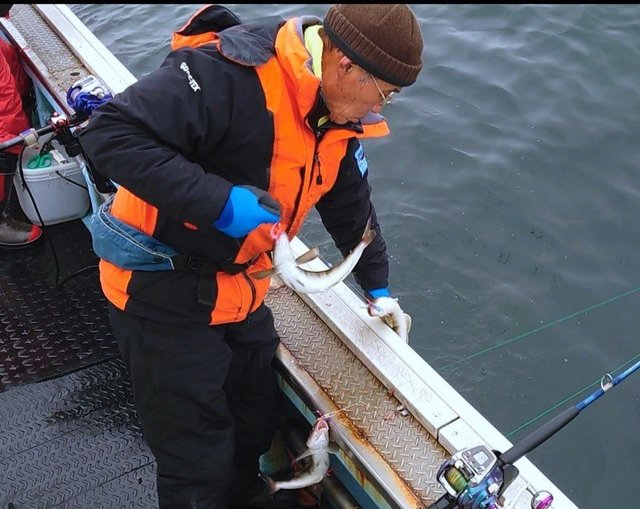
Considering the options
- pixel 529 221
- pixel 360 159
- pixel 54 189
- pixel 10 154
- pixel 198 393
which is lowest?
pixel 529 221

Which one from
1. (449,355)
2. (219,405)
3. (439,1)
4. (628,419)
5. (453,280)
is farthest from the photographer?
(453,280)

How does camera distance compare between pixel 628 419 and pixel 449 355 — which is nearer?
pixel 628 419

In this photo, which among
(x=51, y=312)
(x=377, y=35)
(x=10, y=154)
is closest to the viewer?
(x=377, y=35)

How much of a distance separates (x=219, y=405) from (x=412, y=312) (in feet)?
8.28

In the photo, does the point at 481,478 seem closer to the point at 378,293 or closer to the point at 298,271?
the point at 298,271

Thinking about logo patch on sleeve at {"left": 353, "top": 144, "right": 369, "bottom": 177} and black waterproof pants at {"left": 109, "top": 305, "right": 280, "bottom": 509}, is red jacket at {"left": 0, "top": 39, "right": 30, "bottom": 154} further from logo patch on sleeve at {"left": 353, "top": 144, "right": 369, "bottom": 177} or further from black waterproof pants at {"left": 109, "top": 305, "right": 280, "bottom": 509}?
logo patch on sleeve at {"left": 353, "top": 144, "right": 369, "bottom": 177}

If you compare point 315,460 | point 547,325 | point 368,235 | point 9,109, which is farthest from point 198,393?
point 547,325

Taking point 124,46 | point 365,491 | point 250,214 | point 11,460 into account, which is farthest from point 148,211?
point 124,46

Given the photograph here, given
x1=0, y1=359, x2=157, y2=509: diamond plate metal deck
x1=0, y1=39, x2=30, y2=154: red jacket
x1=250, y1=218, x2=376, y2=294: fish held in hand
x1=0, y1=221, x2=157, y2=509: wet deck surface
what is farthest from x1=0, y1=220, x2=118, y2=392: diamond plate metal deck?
x1=250, y1=218, x2=376, y2=294: fish held in hand

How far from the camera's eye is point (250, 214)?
232 centimetres

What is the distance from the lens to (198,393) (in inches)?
108

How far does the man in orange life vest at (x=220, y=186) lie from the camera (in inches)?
89.5

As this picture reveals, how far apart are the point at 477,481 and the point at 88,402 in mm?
2337

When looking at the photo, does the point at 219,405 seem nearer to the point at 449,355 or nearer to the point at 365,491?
the point at 365,491
